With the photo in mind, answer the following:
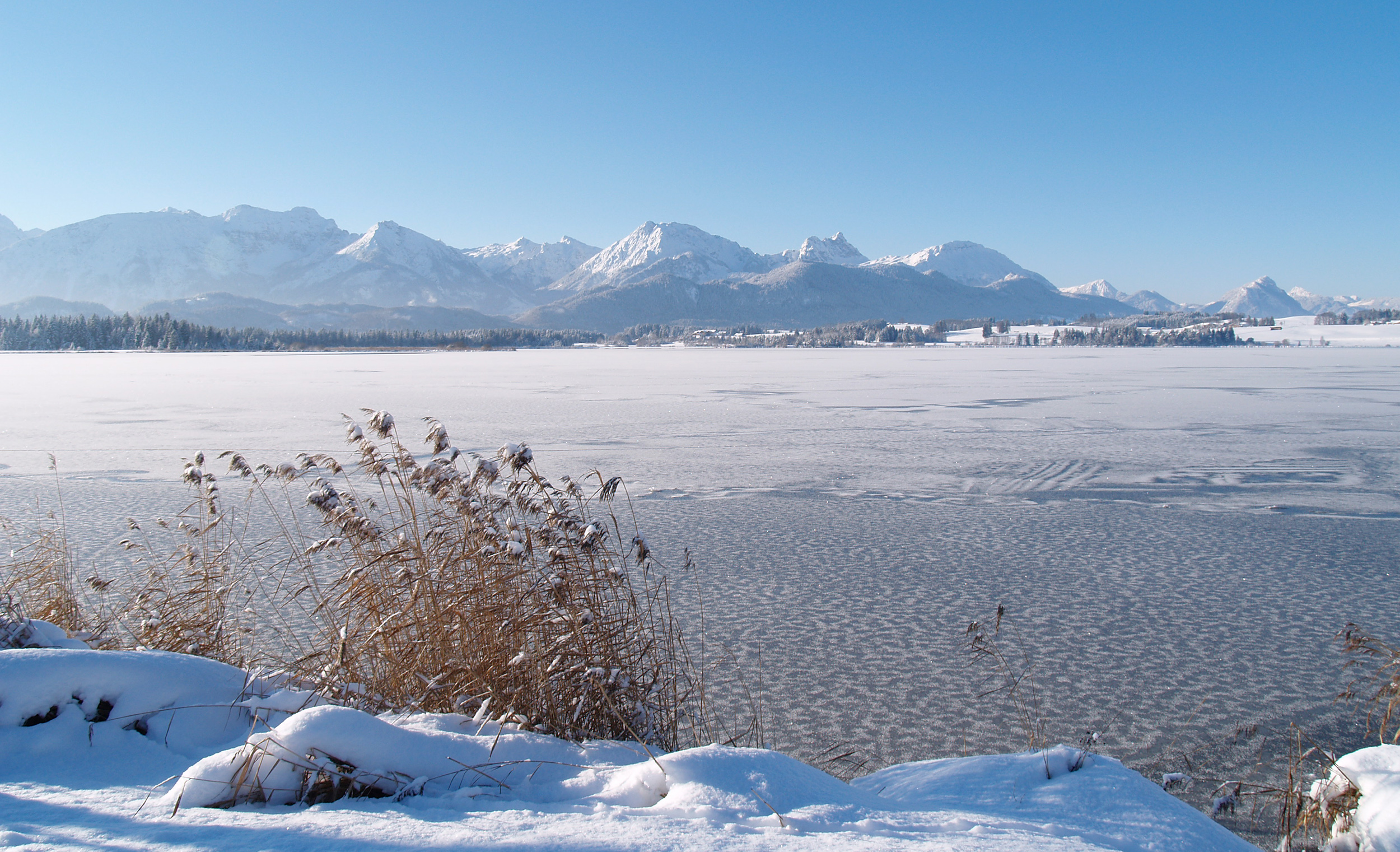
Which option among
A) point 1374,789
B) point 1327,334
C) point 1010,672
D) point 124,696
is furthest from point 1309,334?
point 124,696

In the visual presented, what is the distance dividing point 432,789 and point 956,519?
7769 millimetres

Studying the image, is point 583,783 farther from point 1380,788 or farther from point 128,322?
point 128,322

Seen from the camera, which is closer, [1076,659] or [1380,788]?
[1380,788]

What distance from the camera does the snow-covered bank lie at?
2.25 m

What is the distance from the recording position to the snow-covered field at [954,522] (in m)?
4.85

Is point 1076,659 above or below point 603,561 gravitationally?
below

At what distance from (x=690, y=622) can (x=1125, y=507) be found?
666cm

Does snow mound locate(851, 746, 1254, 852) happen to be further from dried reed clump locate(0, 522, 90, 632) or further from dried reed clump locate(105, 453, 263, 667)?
dried reed clump locate(0, 522, 90, 632)

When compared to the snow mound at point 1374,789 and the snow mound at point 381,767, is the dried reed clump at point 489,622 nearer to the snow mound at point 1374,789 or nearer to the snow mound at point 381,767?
the snow mound at point 381,767

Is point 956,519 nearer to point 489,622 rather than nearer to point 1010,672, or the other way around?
point 1010,672

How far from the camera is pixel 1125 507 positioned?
9.75 metres

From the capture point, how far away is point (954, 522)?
9.18m

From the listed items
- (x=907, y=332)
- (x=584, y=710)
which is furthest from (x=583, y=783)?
(x=907, y=332)

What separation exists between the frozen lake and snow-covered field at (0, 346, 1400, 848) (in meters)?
0.04
